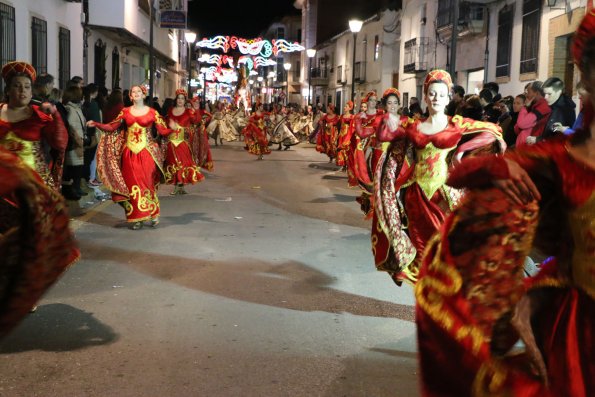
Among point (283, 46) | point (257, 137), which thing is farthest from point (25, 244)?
point (283, 46)

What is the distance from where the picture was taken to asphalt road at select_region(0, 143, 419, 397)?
454cm

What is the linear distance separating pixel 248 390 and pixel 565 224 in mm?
2500

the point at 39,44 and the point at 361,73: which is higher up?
the point at 361,73

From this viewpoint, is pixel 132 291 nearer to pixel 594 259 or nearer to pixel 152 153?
pixel 152 153

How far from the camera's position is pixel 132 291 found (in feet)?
21.9

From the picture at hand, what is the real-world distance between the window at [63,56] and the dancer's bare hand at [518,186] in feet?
61.9

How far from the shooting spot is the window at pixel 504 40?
20938mm

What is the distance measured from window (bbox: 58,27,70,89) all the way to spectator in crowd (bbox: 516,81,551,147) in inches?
516

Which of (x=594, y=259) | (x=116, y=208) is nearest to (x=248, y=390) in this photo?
(x=594, y=259)

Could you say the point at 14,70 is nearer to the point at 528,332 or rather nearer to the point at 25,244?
the point at 25,244

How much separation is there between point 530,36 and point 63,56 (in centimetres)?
1181

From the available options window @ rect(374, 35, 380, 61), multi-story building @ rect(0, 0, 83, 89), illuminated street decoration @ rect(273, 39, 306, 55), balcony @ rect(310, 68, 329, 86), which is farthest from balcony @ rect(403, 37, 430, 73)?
balcony @ rect(310, 68, 329, 86)

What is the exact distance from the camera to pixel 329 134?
22797mm

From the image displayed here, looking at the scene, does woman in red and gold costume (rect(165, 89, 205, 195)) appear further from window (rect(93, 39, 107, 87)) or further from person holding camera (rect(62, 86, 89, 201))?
window (rect(93, 39, 107, 87))
